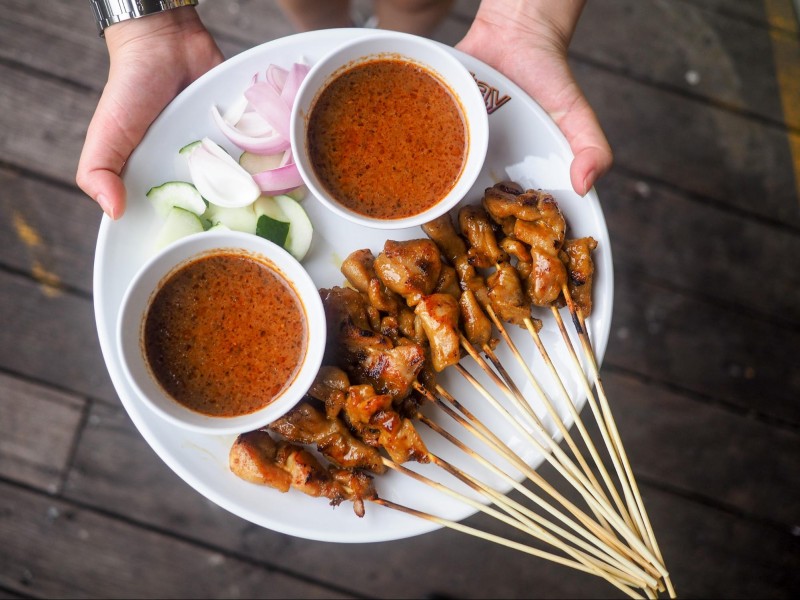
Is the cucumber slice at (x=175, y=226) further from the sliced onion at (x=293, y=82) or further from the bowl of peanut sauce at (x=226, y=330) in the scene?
the sliced onion at (x=293, y=82)

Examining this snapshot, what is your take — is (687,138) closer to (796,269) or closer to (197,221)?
(796,269)

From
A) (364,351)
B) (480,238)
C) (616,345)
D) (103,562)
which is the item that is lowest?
(103,562)

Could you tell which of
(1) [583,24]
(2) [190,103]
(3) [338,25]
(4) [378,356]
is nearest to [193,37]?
(2) [190,103]

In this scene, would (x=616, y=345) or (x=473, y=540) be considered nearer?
(x=473, y=540)

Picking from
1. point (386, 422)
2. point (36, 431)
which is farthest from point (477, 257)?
point (36, 431)

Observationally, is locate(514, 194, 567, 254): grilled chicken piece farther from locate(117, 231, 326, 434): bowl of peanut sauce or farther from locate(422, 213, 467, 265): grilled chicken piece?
locate(117, 231, 326, 434): bowl of peanut sauce

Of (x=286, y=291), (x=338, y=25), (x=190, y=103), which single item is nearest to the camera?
(x=286, y=291)

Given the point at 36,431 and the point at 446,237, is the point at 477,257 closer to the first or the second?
the point at 446,237
